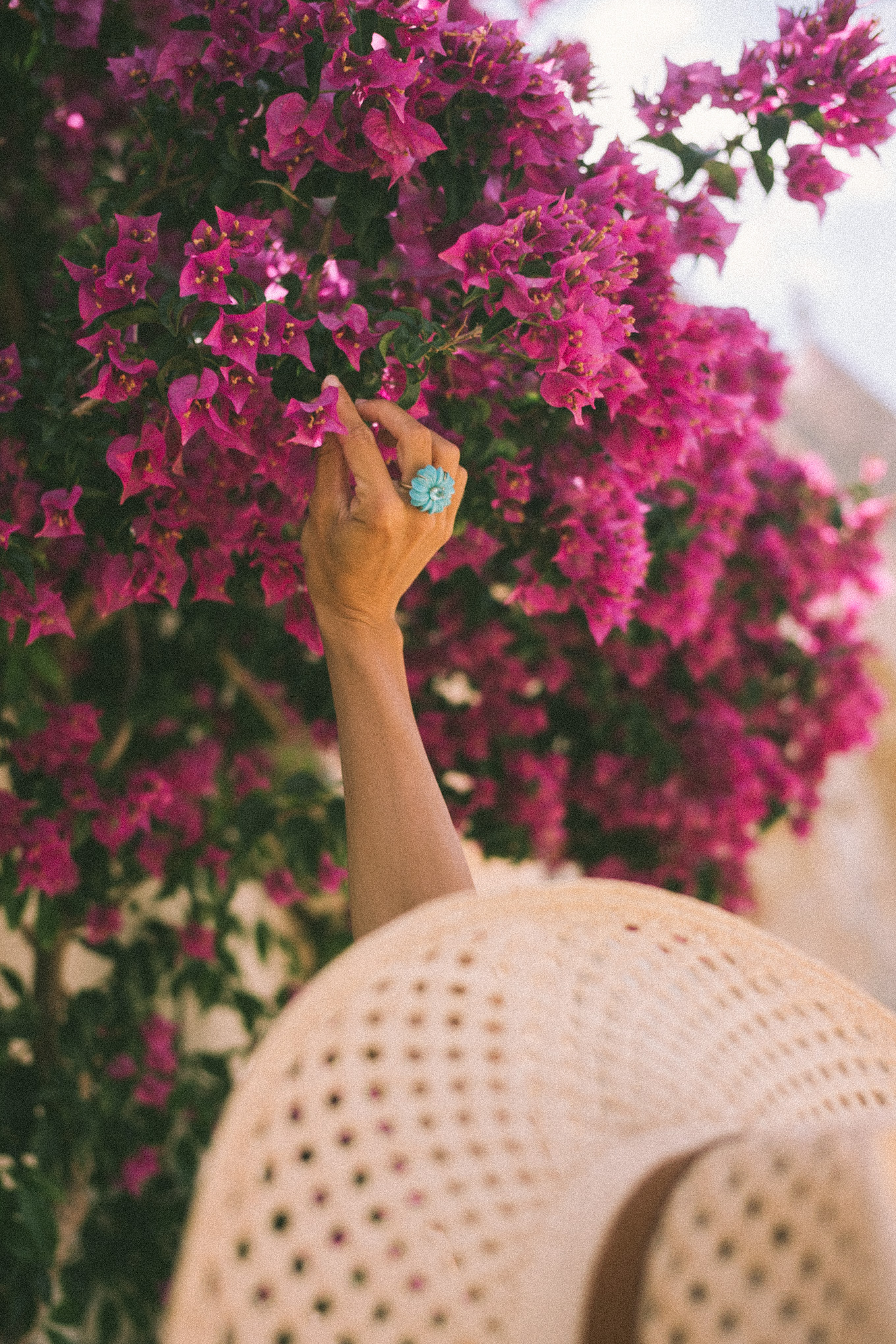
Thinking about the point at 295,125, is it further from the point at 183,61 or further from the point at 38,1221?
the point at 38,1221

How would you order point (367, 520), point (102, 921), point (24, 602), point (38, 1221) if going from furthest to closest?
1. point (102, 921)
2. point (38, 1221)
3. point (24, 602)
4. point (367, 520)

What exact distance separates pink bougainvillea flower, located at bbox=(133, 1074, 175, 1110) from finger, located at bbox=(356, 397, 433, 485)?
1.33m

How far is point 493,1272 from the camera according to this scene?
1.88ft

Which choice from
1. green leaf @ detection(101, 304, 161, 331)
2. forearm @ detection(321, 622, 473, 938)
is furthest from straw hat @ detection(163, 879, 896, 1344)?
green leaf @ detection(101, 304, 161, 331)

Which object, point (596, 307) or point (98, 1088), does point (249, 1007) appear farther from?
point (596, 307)

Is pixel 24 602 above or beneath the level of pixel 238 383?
beneath

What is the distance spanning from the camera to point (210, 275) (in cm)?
80

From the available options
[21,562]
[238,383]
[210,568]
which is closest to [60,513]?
[21,562]

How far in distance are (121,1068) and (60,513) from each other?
1.10 meters

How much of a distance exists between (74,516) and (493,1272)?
0.82m

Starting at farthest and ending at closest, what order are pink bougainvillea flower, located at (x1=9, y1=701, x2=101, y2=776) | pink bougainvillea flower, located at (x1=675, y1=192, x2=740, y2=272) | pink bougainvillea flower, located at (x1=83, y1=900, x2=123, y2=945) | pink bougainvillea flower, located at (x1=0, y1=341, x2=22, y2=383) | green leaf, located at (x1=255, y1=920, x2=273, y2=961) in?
green leaf, located at (x1=255, y1=920, x2=273, y2=961) → pink bougainvillea flower, located at (x1=83, y1=900, x2=123, y2=945) → pink bougainvillea flower, located at (x1=9, y1=701, x2=101, y2=776) → pink bougainvillea flower, located at (x1=675, y1=192, x2=740, y2=272) → pink bougainvillea flower, located at (x1=0, y1=341, x2=22, y2=383)

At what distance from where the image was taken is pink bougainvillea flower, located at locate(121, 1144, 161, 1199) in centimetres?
162

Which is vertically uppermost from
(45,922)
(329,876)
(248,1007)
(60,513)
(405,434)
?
(405,434)

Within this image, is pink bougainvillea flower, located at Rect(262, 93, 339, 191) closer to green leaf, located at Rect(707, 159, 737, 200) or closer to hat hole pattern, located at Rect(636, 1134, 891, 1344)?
green leaf, located at Rect(707, 159, 737, 200)
